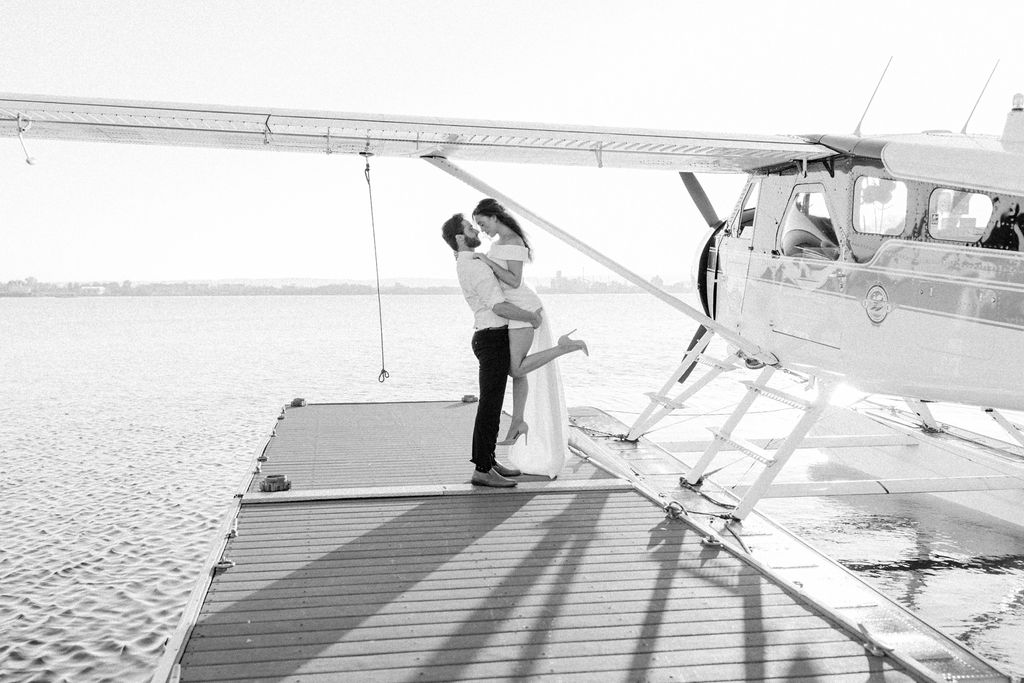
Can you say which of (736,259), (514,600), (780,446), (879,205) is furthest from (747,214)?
(514,600)

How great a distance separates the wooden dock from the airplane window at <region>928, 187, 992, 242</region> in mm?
2359

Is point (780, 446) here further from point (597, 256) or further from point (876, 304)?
point (597, 256)

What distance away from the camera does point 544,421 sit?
19.7 ft

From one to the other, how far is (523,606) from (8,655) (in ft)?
12.6

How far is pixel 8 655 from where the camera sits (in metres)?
5.14

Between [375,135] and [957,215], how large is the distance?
13.9 ft

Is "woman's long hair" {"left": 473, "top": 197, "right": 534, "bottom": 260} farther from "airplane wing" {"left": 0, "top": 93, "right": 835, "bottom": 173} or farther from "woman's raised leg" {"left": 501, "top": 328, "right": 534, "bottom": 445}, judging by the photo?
"airplane wing" {"left": 0, "top": 93, "right": 835, "bottom": 173}

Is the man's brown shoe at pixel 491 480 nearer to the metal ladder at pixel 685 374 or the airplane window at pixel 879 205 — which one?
the metal ladder at pixel 685 374

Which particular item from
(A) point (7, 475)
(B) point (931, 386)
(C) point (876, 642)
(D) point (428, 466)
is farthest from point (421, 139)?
(A) point (7, 475)

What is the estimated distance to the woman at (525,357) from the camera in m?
5.49

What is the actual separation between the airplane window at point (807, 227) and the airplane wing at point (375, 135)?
1.14ft

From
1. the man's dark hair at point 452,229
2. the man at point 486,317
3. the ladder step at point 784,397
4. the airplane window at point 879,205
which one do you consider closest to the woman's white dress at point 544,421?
the man at point 486,317

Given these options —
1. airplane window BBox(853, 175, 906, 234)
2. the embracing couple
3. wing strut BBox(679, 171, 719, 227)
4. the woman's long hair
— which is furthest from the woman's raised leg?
wing strut BBox(679, 171, 719, 227)

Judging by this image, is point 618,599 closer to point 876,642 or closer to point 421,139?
point 876,642
